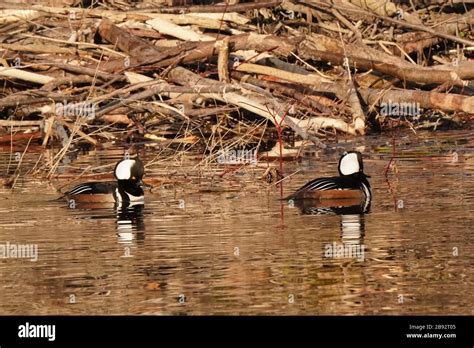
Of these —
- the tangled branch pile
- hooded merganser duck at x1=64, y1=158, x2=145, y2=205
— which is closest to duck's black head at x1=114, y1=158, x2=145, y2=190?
hooded merganser duck at x1=64, y1=158, x2=145, y2=205

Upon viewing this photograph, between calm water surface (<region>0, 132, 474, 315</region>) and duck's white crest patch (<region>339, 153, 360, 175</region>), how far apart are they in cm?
42

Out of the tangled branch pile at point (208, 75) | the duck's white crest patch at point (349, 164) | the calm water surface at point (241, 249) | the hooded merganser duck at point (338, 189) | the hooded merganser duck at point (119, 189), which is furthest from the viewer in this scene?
the tangled branch pile at point (208, 75)

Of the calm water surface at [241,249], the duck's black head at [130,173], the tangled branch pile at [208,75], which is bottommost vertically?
the calm water surface at [241,249]

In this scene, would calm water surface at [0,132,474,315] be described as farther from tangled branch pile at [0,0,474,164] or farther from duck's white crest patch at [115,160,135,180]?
tangled branch pile at [0,0,474,164]

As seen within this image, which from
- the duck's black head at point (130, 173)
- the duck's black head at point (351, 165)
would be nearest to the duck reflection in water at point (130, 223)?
the duck's black head at point (130, 173)

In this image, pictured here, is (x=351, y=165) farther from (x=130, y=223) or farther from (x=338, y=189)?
(x=130, y=223)

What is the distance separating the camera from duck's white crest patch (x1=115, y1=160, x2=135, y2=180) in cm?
1631

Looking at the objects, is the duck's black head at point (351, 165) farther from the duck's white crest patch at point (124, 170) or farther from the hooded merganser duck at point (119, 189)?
the duck's white crest patch at point (124, 170)

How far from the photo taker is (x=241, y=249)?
12.5 m

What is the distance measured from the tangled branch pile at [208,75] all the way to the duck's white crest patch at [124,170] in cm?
248

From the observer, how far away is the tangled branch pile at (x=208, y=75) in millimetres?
20609

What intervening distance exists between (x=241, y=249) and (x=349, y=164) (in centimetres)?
415

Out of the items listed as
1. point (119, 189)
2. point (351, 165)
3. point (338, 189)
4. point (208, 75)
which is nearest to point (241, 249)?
point (338, 189)
